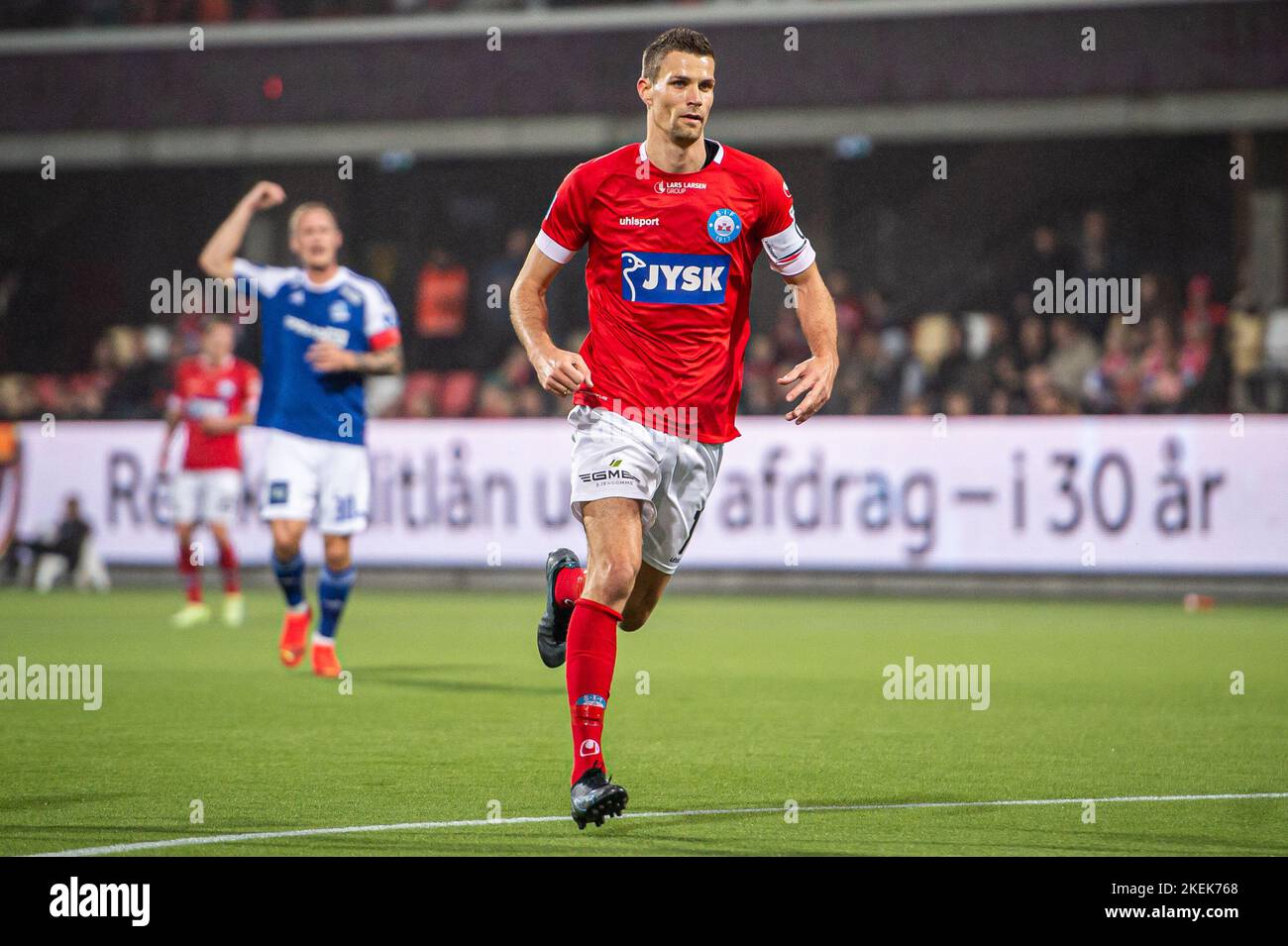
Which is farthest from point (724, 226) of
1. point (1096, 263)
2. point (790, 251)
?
point (1096, 263)

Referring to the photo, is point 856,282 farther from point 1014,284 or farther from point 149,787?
point 149,787

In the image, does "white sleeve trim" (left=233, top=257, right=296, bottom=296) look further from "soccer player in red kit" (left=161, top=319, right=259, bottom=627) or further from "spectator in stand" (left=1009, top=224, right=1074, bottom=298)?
"spectator in stand" (left=1009, top=224, right=1074, bottom=298)

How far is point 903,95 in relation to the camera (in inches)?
855

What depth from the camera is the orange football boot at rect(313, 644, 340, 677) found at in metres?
11.3

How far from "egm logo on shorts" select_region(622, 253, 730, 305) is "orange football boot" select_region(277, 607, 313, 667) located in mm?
5288

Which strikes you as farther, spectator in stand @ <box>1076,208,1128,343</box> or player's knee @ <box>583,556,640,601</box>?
spectator in stand @ <box>1076,208,1128,343</box>

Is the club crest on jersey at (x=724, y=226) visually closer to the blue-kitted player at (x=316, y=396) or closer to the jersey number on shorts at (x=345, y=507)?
the blue-kitted player at (x=316, y=396)

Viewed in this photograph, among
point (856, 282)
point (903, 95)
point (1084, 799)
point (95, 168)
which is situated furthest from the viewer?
point (95, 168)

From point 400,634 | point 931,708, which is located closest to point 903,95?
point 400,634

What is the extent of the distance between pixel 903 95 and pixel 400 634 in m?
10.0

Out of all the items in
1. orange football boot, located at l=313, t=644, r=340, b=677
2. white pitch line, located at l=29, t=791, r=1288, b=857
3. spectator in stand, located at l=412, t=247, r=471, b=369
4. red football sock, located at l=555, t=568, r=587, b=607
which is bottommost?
white pitch line, located at l=29, t=791, r=1288, b=857

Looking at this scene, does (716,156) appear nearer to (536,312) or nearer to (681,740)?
(536,312)

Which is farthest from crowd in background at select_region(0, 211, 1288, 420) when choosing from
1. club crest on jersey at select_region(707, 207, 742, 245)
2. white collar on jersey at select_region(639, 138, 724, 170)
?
club crest on jersey at select_region(707, 207, 742, 245)

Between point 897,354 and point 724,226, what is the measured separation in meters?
13.9
